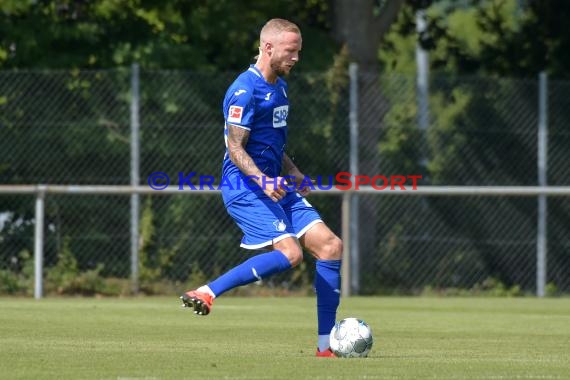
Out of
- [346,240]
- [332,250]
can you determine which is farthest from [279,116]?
[346,240]

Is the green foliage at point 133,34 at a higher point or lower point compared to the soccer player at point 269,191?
higher

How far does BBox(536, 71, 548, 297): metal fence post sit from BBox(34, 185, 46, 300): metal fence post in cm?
608

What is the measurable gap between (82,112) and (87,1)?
2.61 meters

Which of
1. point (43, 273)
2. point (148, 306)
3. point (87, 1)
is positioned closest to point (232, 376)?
point (148, 306)

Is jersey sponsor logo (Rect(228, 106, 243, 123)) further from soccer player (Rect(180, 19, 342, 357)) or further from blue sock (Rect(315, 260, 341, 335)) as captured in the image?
blue sock (Rect(315, 260, 341, 335))

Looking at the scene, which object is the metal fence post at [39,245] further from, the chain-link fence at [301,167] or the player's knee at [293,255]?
the player's knee at [293,255]

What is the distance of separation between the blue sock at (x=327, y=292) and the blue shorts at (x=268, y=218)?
0.27 metres

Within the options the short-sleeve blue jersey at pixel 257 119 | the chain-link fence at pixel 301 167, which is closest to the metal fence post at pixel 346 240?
the chain-link fence at pixel 301 167

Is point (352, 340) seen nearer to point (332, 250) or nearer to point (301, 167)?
point (332, 250)

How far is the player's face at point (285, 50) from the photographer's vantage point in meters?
8.80

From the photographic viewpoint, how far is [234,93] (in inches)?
347

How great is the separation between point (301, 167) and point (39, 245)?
335 centimetres

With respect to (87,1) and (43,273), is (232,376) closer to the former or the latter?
(43,273)

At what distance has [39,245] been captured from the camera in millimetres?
16250
